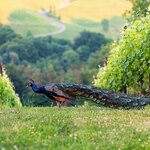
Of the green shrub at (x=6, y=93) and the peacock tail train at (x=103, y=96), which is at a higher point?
the peacock tail train at (x=103, y=96)

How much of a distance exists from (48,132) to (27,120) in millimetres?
2192

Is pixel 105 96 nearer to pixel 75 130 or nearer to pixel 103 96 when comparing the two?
pixel 103 96

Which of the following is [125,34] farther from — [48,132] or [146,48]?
[48,132]

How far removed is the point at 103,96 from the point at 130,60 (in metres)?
6.23

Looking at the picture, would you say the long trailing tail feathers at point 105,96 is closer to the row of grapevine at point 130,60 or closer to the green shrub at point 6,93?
the row of grapevine at point 130,60

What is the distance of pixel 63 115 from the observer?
51.3ft

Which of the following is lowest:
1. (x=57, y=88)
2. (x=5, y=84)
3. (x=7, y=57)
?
(x=7, y=57)

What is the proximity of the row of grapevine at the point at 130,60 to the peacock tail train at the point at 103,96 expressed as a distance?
5164mm

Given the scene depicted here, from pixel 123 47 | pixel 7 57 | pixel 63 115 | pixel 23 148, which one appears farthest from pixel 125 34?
pixel 7 57

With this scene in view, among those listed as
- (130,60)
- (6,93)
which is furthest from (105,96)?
(6,93)

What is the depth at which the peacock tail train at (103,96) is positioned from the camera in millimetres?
20047

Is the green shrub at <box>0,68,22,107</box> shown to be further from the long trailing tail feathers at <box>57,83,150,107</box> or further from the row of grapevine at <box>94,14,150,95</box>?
the long trailing tail feathers at <box>57,83,150,107</box>

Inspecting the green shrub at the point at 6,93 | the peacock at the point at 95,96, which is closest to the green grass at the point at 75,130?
the peacock at the point at 95,96

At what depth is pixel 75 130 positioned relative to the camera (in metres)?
13.4
